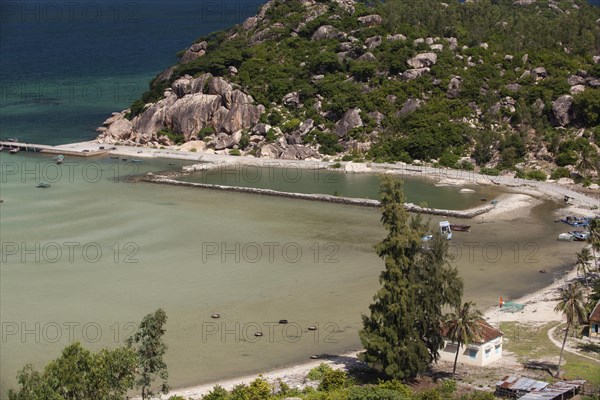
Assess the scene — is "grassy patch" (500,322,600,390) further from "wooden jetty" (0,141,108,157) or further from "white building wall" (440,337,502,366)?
"wooden jetty" (0,141,108,157)

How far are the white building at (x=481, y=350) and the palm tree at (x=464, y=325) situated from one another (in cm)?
171

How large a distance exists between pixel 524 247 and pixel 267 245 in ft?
68.3

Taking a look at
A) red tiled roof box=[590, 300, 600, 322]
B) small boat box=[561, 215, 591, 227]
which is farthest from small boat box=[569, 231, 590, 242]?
red tiled roof box=[590, 300, 600, 322]

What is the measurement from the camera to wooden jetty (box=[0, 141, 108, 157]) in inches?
4643

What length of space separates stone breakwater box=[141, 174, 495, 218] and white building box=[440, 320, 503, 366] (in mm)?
32856

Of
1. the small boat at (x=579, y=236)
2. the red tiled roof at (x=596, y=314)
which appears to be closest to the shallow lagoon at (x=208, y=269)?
the small boat at (x=579, y=236)

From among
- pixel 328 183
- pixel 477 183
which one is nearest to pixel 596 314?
pixel 477 183

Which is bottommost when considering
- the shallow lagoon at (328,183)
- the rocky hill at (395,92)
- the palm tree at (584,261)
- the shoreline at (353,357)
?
the shoreline at (353,357)

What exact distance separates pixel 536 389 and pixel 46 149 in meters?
87.1

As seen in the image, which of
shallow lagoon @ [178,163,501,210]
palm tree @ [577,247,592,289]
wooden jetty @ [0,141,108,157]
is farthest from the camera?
wooden jetty @ [0,141,108,157]

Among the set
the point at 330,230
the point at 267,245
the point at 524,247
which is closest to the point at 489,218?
the point at 524,247

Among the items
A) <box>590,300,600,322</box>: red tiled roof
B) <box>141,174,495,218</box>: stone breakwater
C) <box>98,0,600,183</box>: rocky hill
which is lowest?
<box>590,300,600,322</box>: red tiled roof

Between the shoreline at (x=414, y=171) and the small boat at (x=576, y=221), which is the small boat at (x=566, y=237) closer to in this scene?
the small boat at (x=576, y=221)

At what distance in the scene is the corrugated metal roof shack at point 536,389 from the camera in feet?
153
